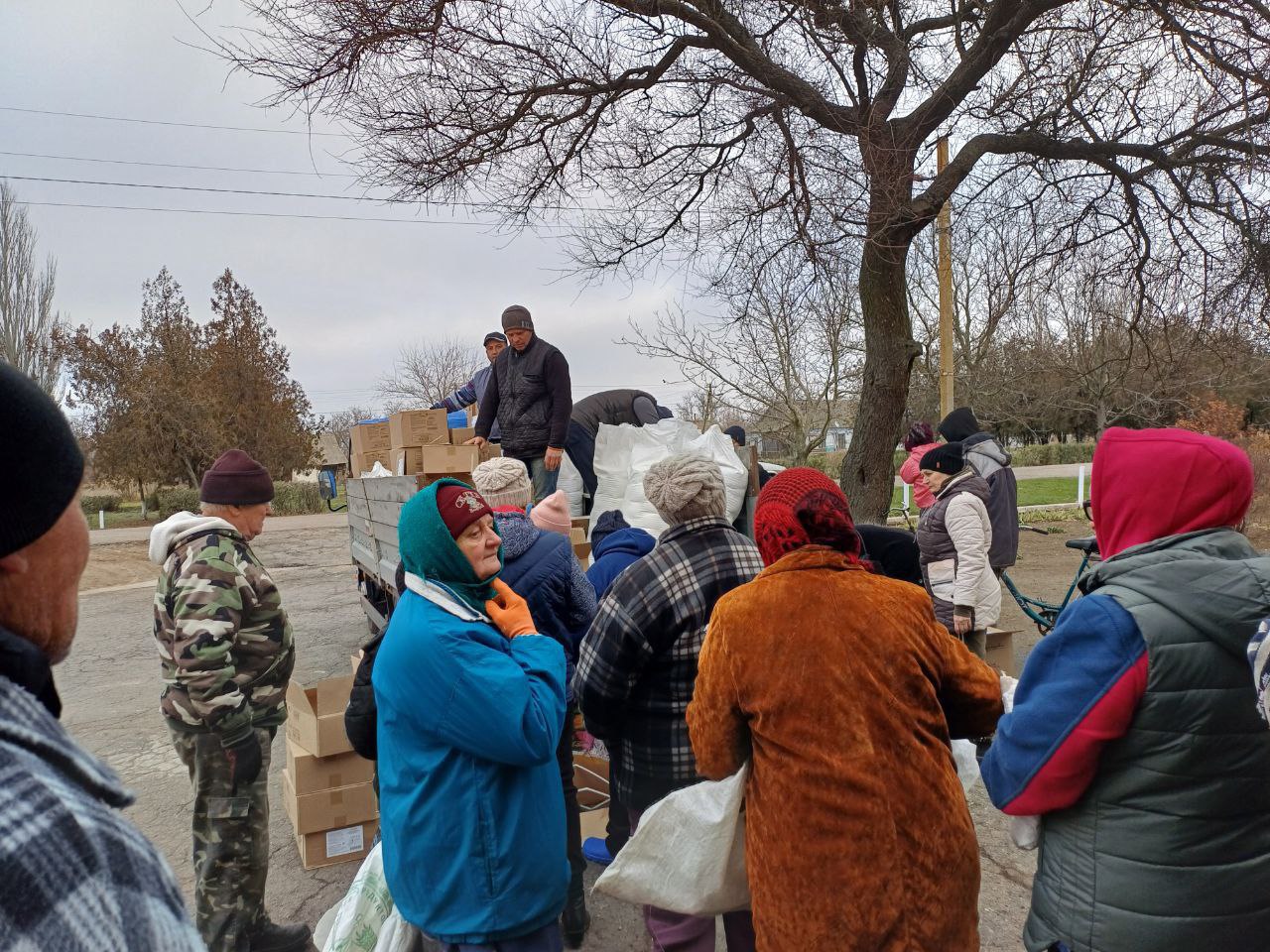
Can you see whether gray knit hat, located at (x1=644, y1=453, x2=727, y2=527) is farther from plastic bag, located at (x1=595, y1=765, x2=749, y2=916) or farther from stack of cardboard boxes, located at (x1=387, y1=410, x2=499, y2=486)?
stack of cardboard boxes, located at (x1=387, y1=410, x2=499, y2=486)

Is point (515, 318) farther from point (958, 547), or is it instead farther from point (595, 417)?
point (958, 547)

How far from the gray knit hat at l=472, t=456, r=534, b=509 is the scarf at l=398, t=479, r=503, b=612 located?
1.01 meters

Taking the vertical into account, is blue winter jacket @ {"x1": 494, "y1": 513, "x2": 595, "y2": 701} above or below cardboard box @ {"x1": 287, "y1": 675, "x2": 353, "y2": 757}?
above

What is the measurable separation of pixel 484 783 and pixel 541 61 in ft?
18.3

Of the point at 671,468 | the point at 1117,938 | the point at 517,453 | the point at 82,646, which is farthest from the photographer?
the point at 82,646

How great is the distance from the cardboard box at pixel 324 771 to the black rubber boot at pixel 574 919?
1.19 m

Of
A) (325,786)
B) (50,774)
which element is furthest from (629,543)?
(50,774)

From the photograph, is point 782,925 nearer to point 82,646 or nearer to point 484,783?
point 484,783

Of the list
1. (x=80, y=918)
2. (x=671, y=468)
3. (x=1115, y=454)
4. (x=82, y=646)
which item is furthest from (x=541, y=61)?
(x=82, y=646)

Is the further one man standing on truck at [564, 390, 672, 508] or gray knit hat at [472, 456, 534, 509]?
man standing on truck at [564, 390, 672, 508]

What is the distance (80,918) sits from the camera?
60 centimetres

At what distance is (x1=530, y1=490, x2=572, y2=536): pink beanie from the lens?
3773mm

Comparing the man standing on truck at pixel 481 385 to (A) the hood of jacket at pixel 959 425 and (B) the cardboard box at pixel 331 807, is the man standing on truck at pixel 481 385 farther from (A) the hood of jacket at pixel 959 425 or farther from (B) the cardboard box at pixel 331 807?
(A) the hood of jacket at pixel 959 425

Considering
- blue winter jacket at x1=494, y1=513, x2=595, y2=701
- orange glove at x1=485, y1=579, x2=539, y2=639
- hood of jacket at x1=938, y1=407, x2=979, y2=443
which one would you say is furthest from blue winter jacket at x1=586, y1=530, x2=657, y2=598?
hood of jacket at x1=938, y1=407, x2=979, y2=443
